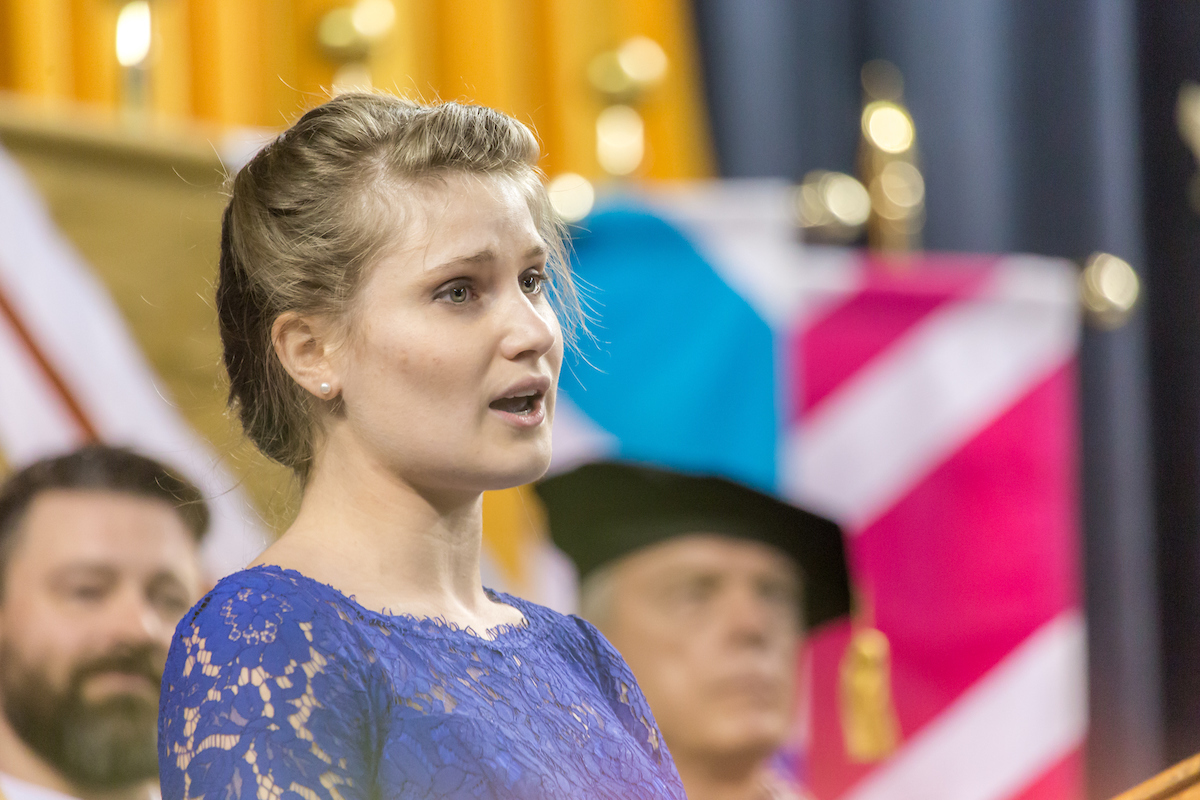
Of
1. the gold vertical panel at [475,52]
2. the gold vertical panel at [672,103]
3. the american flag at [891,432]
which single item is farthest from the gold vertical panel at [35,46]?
the gold vertical panel at [672,103]

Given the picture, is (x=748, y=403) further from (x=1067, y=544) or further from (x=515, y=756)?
(x=515, y=756)

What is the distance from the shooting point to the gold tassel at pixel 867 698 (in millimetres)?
1784

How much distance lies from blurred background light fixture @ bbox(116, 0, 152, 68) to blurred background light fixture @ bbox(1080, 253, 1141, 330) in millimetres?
1409

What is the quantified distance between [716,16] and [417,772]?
1.86 m

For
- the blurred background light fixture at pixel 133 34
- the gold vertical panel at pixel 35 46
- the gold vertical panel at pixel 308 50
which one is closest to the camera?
the blurred background light fixture at pixel 133 34

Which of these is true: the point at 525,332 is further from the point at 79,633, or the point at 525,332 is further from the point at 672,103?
the point at 672,103

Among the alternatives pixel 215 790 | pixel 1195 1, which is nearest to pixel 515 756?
pixel 215 790

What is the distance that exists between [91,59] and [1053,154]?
63.3 inches

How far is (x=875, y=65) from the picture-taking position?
2.45 m

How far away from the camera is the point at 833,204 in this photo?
213cm

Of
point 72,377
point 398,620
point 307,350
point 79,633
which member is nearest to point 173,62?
point 72,377

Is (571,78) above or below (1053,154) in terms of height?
above

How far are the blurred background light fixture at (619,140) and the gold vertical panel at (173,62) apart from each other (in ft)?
1.79

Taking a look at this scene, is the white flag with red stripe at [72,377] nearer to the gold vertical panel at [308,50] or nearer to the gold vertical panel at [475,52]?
the gold vertical panel at [308,50]
